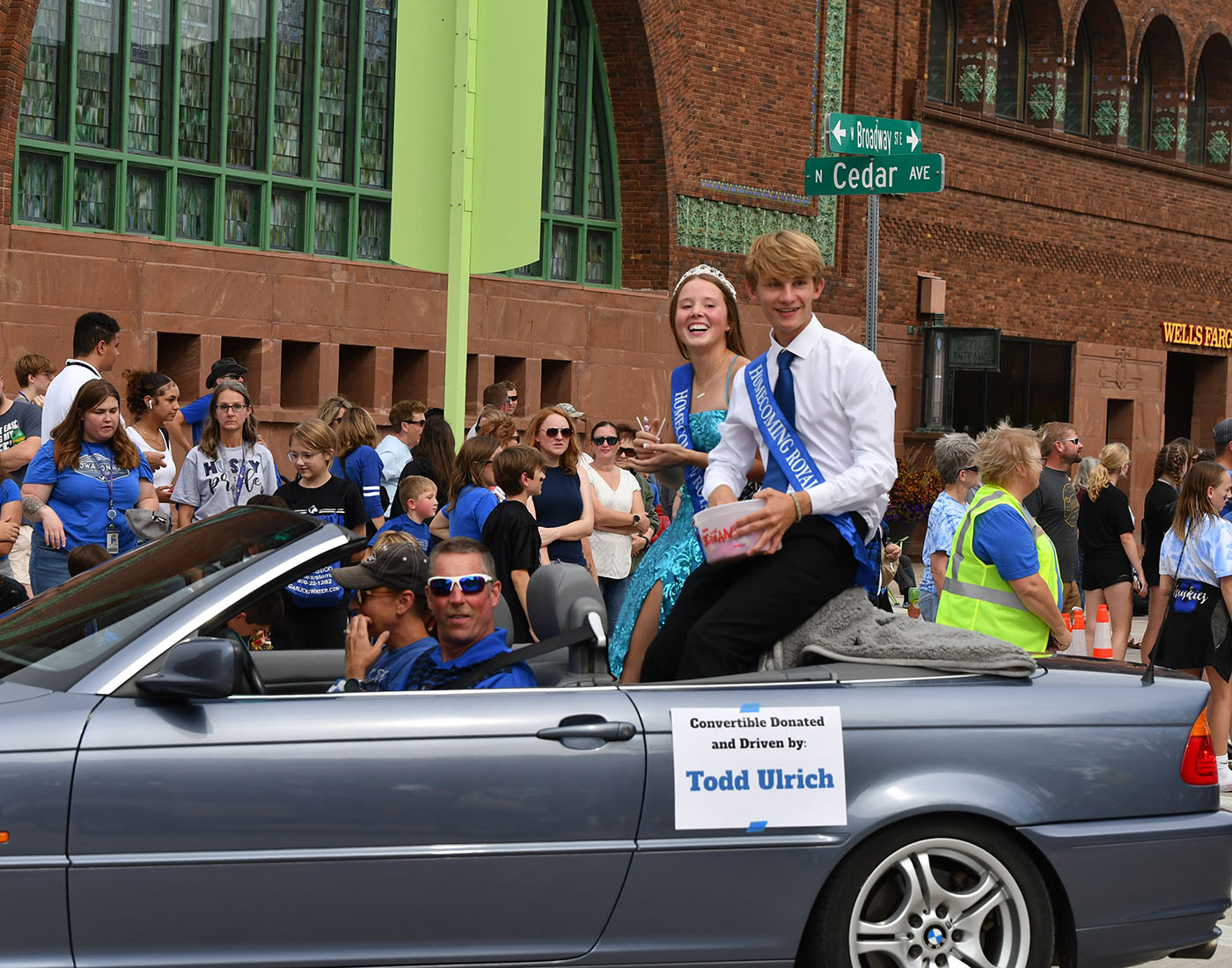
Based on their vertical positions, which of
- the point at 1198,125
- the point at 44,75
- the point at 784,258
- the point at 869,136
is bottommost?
the point at 784,258

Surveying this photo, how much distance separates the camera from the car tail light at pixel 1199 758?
4.81 metres

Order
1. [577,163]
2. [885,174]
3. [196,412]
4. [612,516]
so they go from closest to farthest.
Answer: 1. [612,516]
2. [196,412]
3. [885,174]
4. [577,163]

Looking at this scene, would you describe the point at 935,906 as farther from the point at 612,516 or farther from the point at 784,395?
the point at 612,516

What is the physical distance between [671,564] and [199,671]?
1823 millimetres

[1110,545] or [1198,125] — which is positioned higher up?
[1198,125]

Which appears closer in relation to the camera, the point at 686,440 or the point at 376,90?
the point at 686,440

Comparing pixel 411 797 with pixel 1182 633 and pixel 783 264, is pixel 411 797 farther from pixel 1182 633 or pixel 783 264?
pixel 1182 633

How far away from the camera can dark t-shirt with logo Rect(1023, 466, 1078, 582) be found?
12102 mm

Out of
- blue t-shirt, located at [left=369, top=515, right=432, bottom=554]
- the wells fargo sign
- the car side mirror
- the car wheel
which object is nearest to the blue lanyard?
blue t-shirt, located at [left=369, top=515, right=432, bottom=554]

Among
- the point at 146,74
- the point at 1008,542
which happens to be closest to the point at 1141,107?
the point at 146,74

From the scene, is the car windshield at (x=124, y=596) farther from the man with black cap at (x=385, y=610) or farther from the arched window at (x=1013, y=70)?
the arched window at (x=1013, y=70)

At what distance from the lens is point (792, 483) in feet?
16.6

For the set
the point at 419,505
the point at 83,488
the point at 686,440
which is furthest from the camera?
the point at 419,505

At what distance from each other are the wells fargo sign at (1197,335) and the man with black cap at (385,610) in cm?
2577
